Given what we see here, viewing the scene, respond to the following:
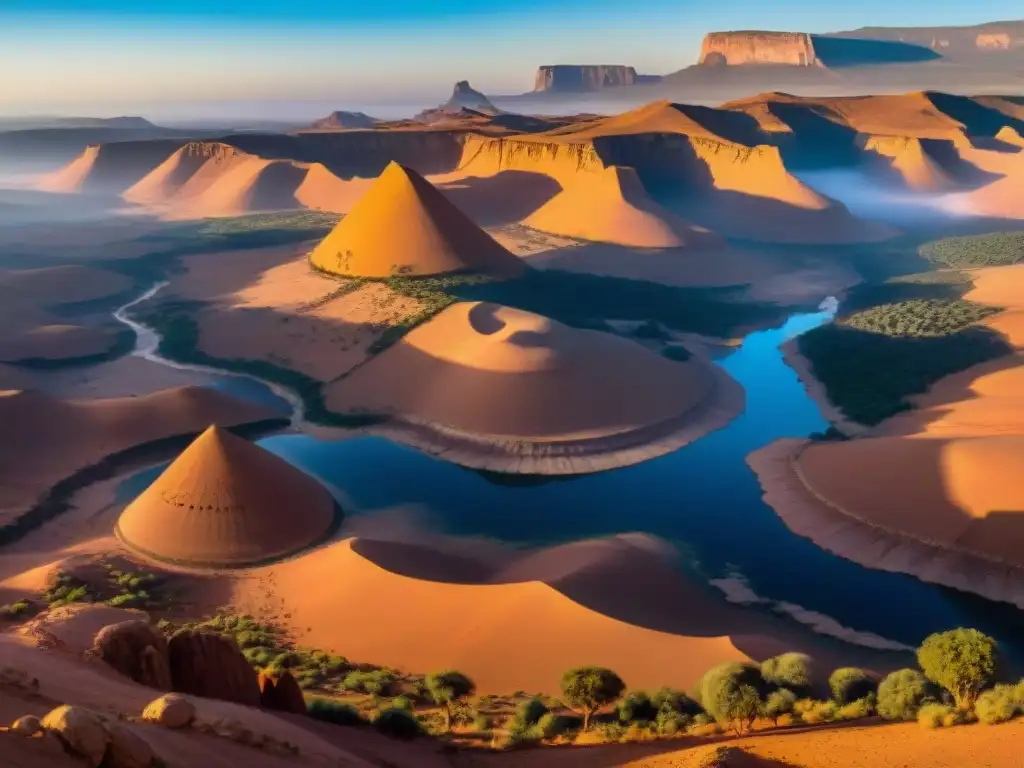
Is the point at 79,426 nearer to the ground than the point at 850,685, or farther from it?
farther from it

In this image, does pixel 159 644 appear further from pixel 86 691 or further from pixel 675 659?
pixel 675 659

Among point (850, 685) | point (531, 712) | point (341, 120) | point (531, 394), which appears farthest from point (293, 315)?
point (341, 120)

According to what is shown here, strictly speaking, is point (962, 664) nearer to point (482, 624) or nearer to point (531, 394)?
point (482, 624)

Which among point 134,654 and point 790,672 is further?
point 790,672

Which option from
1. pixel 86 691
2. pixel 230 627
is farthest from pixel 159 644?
pixel 230 627

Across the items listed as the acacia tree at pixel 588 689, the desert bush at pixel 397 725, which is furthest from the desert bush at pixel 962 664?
the desert bush at pixel 397 725

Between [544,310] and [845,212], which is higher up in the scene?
[845,212]

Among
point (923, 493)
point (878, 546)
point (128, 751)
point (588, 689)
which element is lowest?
point (878, 546)

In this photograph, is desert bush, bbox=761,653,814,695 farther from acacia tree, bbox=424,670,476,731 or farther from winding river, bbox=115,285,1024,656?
acacia tree, bbox=424,670,476,731

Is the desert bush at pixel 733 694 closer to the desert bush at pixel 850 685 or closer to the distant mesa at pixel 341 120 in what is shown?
the desert bush at pixel 850 685
